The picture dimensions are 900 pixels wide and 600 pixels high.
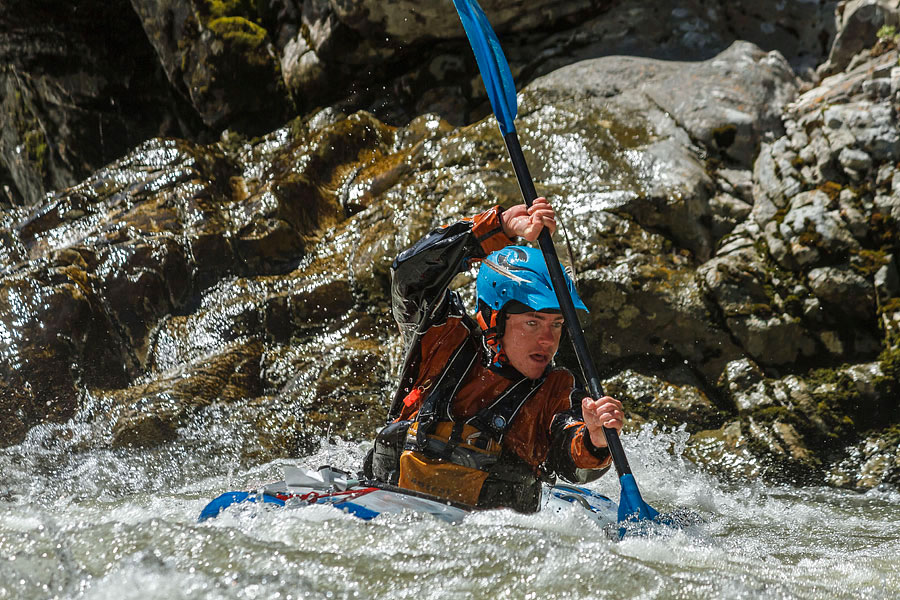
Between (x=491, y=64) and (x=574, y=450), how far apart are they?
1.78 metres

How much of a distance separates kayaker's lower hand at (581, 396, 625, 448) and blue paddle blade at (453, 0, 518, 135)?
4.35 feet

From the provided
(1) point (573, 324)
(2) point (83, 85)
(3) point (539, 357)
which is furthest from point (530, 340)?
(2) point (83, 85)

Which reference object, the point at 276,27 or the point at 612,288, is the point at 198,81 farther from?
the point at 612,288

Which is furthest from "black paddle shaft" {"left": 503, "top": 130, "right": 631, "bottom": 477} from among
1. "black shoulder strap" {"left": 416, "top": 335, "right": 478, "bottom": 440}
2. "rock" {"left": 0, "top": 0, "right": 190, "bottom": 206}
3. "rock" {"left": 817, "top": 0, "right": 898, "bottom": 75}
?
"rock" {"left": 0, "top": 0, "right": 190, "bottom": 206}

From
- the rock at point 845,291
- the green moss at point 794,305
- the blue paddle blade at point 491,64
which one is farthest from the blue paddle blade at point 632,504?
the rock at point 845,291

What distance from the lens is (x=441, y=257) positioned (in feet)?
10.1

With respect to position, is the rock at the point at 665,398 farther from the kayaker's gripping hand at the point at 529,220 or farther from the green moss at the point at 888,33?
the green moss at the point at 888,33

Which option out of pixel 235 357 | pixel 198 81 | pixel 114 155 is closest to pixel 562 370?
pixel 235 357

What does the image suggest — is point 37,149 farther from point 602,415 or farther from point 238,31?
point 602,415

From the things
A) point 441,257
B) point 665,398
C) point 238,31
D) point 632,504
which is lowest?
point 665,398

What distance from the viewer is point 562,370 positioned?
11.0ft

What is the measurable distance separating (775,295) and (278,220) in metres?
3.95

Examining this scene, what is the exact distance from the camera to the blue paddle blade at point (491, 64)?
343 cm

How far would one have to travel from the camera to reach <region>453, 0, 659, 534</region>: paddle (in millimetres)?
2916
